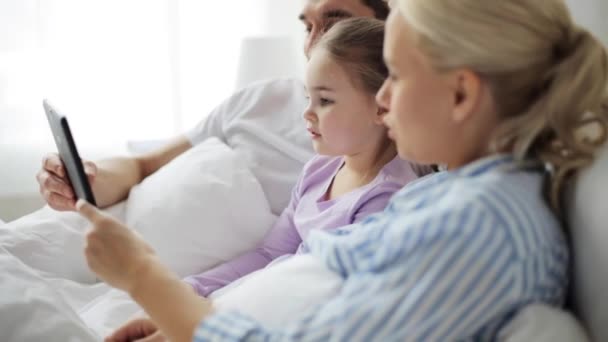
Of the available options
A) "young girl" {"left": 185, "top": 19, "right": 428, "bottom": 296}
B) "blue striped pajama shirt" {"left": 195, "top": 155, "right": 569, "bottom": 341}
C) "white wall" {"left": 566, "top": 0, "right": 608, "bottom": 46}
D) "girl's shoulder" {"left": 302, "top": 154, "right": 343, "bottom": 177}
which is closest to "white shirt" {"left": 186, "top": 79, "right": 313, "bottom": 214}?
"girl's shoulder" {"left": 302, "top": 154, "right": 343, "bottom": 177}

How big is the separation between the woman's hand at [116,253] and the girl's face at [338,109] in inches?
18.2

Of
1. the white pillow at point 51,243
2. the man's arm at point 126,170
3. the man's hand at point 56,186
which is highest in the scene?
the man's hand at point 56,186

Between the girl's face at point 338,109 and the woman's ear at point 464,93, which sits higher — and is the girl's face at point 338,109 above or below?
below

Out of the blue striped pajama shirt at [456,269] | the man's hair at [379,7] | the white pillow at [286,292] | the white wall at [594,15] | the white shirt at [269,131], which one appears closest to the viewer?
the blue striped pajama shirt at [456,269]

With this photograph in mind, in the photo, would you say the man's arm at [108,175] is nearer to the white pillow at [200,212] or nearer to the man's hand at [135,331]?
the white pillow at [200,212]

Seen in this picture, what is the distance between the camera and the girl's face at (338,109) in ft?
4.30

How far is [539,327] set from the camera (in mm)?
771

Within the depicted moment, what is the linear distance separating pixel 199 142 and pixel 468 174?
1.13 metres

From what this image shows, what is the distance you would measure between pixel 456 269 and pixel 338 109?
2.01 feet

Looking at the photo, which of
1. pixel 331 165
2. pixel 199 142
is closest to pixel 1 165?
pixel 199 142

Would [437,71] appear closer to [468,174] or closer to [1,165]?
[468,174]

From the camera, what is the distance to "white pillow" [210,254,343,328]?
2.81 ft

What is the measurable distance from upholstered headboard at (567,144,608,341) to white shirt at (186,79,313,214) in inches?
36.6

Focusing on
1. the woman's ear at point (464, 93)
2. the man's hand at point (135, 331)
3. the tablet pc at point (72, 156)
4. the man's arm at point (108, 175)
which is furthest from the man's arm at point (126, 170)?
the woman's ear at point (464, 93)
